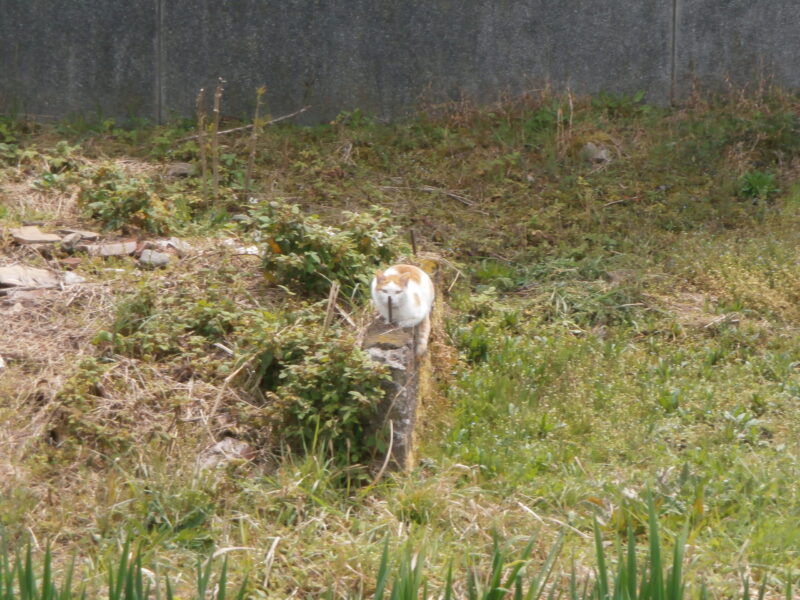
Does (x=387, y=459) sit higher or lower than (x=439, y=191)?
lower

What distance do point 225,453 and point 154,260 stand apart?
1.89 metres

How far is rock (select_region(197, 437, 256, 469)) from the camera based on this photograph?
424 centimetres

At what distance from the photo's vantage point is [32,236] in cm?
609

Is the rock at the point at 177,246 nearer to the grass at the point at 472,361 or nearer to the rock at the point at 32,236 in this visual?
the grass at the point at 472,361

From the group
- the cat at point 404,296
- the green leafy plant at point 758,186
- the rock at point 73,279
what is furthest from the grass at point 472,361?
the cat at point 404,296

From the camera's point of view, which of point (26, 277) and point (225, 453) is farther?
point (26, 277)

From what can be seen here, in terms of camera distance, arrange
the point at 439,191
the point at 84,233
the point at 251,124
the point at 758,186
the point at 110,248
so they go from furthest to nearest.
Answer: the point at 251,124 < the point at 439,191 < the point at 758,186 < the point at 84,233 < the point at 110,248

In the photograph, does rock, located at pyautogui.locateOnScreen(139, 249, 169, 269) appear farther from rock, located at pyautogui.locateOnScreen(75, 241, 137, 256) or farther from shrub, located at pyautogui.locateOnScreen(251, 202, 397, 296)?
shrub, located at pyautogui.locateOnScreen(251, 202, 397, 296)

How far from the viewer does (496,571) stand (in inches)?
96.4

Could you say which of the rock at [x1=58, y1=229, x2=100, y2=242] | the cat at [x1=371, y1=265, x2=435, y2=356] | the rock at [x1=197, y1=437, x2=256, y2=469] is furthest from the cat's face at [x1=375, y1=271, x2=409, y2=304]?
the rock at [x1=58, y1=229, x2=100, y2=242]

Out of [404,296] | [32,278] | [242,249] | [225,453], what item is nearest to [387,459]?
[225,453]

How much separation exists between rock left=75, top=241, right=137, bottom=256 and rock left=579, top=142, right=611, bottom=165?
3559 millimetres

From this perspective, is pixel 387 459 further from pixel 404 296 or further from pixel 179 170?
pixel 179 170

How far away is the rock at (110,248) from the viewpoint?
235 inches
